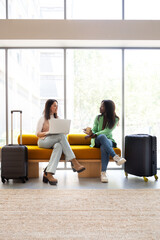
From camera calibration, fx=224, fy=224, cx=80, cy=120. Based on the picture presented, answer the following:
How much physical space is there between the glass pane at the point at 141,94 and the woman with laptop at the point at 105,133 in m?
0.99

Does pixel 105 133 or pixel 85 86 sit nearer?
pixel 105 133

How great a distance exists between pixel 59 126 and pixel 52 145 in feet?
1.23

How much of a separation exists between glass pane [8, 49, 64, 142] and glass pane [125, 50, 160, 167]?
141 cm

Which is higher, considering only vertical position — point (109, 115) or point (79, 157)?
point (109, 115)

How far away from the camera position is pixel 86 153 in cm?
359

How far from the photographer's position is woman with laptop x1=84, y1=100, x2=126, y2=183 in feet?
11.4

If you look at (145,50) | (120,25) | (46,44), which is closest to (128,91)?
(145,50)

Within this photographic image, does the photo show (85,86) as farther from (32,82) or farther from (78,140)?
(78,140)

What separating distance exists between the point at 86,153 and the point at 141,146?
864 mm

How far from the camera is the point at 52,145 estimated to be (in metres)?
3.56

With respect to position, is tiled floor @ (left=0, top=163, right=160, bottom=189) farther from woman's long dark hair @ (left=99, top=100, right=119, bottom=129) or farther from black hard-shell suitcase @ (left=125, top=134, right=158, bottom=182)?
woman's long dark hair @ (left=99, top=100, right=119, bottom=129)

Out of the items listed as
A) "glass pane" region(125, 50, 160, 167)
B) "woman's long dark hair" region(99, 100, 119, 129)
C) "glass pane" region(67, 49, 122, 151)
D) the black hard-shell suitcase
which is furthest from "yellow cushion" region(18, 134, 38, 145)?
"glass pane" region(125, 50, 160, 167)
